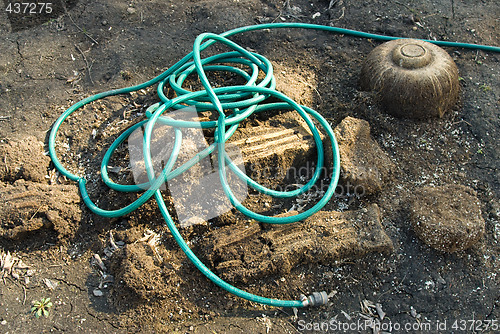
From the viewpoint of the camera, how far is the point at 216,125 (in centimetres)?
343

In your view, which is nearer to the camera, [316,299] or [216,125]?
[316,299]

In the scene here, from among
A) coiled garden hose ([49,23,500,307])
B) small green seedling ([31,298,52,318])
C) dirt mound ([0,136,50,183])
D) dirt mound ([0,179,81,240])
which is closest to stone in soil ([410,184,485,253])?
coiled garden hose ([49,23,500,307])

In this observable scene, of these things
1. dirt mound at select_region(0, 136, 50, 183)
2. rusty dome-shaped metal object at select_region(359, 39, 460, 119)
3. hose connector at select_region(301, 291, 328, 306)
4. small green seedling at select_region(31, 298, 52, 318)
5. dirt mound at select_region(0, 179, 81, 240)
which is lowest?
small green seedling at select_region(31, 298, 52, 318)

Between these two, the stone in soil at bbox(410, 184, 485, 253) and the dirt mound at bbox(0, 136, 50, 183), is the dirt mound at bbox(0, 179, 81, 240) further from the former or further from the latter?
the stone in soil at bbox(410, 184, 485, 253)

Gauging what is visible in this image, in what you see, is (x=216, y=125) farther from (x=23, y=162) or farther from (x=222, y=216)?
(x=23, y=162)

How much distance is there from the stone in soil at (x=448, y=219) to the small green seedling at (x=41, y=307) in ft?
9.39

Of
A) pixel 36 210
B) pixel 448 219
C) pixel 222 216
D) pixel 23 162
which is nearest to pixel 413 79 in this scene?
pixel 448 219

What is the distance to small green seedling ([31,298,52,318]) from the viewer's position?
287 cm

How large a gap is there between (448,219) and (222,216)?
5.86ft

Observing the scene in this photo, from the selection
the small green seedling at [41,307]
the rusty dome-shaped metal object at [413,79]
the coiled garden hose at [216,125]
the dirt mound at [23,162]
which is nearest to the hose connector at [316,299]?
the coiled garden hose at [216,125]

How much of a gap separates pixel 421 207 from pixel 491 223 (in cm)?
67

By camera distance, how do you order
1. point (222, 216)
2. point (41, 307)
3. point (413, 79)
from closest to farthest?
A: point (41, 307)
point (222, 216)
point (413, 79)

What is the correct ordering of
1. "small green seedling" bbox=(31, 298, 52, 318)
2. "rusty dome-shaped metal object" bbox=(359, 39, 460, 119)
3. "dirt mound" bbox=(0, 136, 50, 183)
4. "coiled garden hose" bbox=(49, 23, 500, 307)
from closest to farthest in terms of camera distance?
1. "small green seedling" bbox=(31, 298, 52, 318)
2. "coiled garden hose" bbox=(49, 23, 500, 307)
3. "dirt mound" bbox=(0, 136, 50, 183)
4. "rusty dome-shaped metal object" bbox=(359, 39, 460, 119)

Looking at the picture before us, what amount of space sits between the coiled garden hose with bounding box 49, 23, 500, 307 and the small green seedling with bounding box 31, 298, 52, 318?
0.74m
